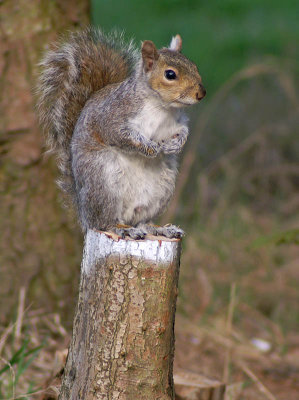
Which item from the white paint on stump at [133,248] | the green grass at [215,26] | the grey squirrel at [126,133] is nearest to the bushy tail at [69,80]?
the grey squirrel at [126,133]

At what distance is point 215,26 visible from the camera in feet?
16.3

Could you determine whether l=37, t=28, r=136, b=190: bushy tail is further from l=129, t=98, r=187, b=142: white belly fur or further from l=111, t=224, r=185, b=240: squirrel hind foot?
l=111, t=224, r=185, b=240: squirrel hind foot

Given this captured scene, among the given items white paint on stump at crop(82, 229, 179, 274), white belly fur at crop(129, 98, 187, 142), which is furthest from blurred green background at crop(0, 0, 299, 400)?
white paint on stump at crop(82, 229, 179, 274)

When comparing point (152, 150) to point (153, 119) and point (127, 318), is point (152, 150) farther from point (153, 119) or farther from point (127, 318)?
point (127, 318)

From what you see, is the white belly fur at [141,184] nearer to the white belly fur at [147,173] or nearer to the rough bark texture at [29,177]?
the white belly fur at [147,173]

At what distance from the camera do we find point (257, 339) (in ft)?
9.39

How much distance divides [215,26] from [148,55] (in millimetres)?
3386

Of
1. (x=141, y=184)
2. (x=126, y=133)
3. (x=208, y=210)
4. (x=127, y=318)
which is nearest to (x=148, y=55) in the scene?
(x=126, y=133)

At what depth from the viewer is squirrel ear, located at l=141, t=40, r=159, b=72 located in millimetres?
1720

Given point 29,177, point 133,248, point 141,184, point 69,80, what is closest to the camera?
point 133,248

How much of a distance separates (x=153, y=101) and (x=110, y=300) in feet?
1.84

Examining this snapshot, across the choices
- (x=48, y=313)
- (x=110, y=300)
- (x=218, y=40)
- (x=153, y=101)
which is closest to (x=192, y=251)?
(x=48, y=313)

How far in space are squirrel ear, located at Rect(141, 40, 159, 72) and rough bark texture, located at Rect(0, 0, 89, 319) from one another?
0.62 m

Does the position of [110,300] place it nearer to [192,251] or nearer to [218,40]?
[192,251]
